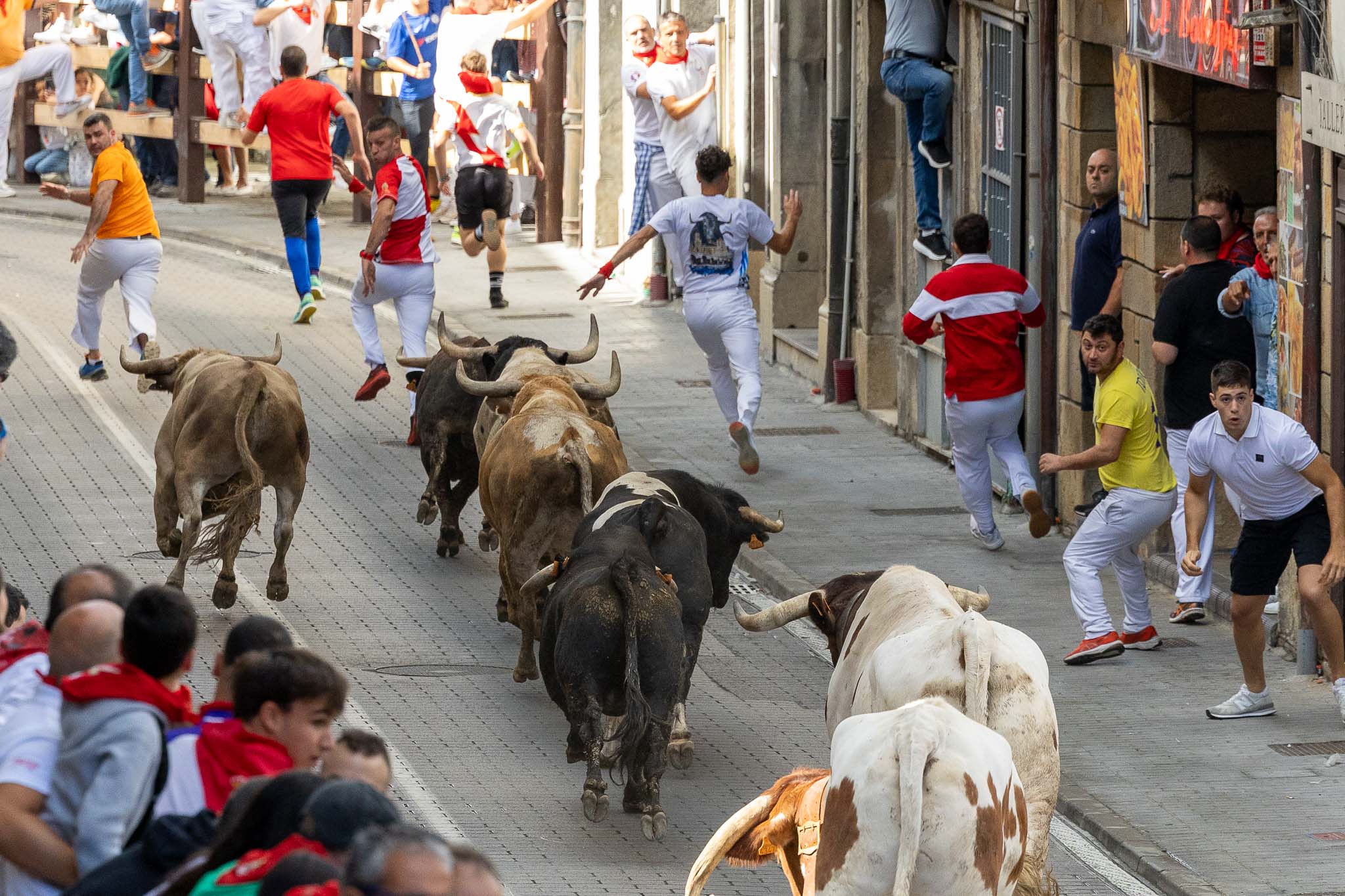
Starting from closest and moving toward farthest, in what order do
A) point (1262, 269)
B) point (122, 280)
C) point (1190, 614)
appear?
point (1262, 269) → point (1190, 614) → point (122, 280)

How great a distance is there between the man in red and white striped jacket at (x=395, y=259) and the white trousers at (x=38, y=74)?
16.2 meters

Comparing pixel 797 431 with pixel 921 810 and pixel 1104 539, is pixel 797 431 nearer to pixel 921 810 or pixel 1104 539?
pixel 1104 539

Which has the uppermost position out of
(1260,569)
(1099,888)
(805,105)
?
(805,105)

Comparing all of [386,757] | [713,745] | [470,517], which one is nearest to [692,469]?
[470,517]

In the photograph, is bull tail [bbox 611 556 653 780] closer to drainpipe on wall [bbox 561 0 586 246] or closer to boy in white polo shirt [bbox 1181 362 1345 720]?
boy in white polo shirt [bbox 1181 362 1345 720]

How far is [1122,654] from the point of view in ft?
37.7

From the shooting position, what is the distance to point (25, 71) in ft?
105

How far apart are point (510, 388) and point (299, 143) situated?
10696 millimetres

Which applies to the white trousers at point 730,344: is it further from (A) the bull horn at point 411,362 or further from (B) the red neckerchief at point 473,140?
(B) the red neckerchief at point 473,140

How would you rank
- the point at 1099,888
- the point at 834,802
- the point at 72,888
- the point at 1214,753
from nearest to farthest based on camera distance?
the point at 72,888
the point at 834,802
the point at 1099,888
the point at 1214,753

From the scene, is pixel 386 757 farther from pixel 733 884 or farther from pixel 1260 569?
pixel 1260 569

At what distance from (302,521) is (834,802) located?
8.71 metres

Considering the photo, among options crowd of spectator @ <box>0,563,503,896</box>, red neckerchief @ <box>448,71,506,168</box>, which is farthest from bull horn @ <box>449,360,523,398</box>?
red neckerchief @ <box>448,71,506,168</box>

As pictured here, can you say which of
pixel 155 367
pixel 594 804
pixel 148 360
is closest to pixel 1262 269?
pixel 594 804
